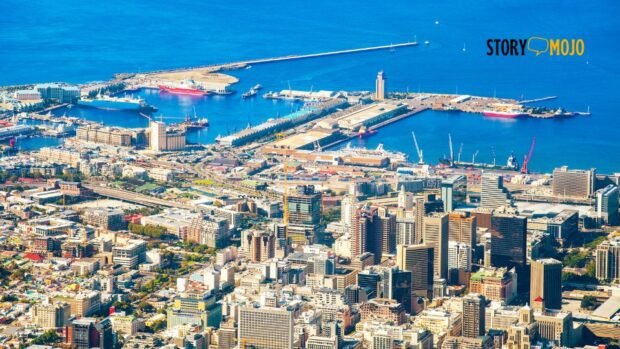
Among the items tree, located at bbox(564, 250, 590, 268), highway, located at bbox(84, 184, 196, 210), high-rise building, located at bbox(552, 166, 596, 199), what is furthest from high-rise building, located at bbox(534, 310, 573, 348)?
highway, located at bbox(84, 184, 196, 210)

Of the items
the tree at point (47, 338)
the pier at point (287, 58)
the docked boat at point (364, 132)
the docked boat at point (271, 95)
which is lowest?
the tree at point (47, 338)

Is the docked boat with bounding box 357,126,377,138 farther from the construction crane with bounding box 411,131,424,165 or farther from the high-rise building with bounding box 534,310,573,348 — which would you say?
the high-rise building with bounding box 534,310,573,348

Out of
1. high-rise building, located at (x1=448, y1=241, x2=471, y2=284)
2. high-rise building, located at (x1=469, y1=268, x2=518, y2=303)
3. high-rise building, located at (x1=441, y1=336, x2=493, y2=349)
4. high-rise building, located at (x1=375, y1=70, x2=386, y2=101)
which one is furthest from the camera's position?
high-rise building, located at (x1=375, y1=70, x2=386, y2=101)

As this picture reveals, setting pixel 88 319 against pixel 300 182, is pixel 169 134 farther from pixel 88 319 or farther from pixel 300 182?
pixel 88 319

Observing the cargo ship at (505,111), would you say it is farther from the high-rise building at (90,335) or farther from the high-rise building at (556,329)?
the high-rise building at (90,335)

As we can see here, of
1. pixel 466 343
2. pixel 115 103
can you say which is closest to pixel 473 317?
pixel 466 343

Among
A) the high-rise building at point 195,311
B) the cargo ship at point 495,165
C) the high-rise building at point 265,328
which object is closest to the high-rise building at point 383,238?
the high-rise building at point 195,311
